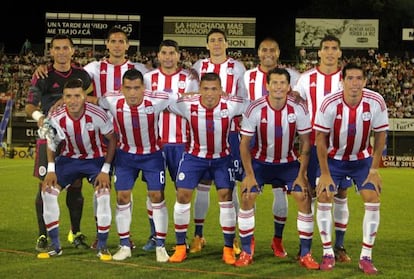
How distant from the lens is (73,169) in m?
6.84

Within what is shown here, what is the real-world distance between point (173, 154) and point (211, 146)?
0.74 m

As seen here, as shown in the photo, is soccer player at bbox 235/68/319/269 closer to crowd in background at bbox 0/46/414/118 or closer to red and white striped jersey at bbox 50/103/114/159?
red and white striped jersey at bbox 50/103/114/159

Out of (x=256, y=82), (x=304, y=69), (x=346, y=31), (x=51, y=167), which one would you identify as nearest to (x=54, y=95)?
(x=51, y=167)

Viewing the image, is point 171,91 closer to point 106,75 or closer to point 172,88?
point 172,88

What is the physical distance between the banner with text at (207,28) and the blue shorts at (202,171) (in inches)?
1023

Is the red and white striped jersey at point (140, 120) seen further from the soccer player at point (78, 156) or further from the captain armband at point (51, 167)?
the captain armband at point (51, 167)

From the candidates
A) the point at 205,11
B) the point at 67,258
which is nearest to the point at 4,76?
the point at 205,11

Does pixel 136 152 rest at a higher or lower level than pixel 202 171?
higher

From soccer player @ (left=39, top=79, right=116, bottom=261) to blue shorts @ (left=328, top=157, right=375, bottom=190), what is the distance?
2.04 metres

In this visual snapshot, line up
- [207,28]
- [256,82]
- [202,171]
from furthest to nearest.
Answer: [207,28] < [256,82] < [202,171]

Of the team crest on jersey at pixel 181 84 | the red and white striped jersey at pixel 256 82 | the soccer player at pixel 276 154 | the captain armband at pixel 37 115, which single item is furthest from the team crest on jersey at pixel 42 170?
the red and white striped jersey at pixel 256 82

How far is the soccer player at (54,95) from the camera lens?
7.09 m

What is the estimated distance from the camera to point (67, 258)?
6.68 metres

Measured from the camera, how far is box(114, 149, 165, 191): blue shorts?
22.1 feet
